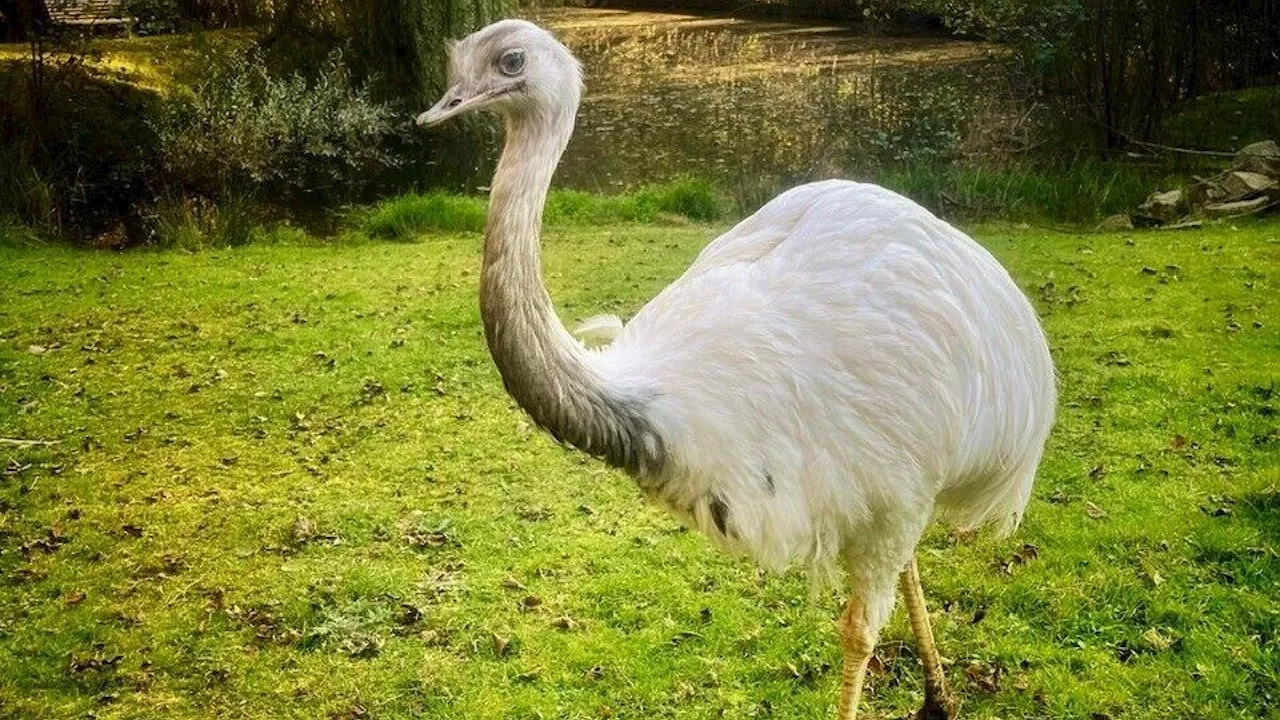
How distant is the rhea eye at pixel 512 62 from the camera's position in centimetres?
236

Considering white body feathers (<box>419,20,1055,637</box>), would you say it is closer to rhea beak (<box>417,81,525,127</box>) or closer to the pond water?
rhea beak (<box>417,81,525,127</box>)

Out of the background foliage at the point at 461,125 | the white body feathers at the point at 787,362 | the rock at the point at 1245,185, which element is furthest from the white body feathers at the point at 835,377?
the rock at the point at 1245,185

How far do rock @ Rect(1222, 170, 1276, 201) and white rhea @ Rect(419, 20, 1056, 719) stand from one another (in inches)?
262

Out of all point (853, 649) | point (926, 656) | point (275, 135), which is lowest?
point (926, 656)

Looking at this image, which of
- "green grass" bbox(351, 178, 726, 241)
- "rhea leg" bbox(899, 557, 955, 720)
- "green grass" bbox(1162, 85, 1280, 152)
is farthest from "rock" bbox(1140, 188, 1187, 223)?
"rhea leg" bbox(899, 557, 955, 720)

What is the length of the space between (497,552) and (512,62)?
2430mm

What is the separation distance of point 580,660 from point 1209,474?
2723 millimetres

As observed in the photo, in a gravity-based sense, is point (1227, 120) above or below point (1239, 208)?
above

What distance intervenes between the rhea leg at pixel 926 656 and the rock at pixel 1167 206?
21.2ft

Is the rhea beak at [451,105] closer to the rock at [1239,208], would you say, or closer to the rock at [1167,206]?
the rock at [1239,208]

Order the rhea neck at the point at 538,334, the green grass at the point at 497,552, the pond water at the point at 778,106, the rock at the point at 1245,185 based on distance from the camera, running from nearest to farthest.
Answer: the rhea neck at the point at 538,334, the green grass at the point at 497,552, the rock at the point at 1245,185, the pond water at the point at 778,106

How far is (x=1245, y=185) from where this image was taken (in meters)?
8.49

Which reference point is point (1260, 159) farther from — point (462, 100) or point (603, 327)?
point (462, 100)

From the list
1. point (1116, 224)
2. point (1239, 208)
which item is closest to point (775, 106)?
point (1116, 224)
